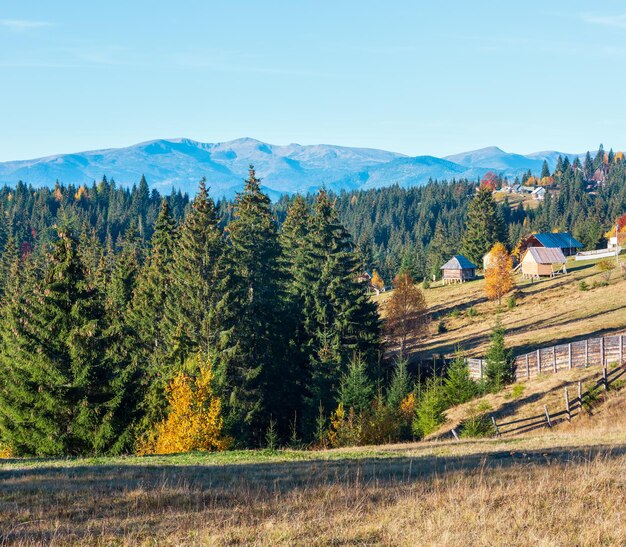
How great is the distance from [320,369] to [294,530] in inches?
1405

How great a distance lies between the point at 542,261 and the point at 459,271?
15.7 meters

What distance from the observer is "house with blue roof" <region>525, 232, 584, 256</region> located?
91188 mm

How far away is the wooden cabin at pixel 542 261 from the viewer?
85625 mm

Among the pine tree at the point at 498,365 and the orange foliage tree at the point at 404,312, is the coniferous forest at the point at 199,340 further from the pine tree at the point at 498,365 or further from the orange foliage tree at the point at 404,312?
the orange foliage tree at the point at 404,312

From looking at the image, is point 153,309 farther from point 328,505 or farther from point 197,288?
point 328,505

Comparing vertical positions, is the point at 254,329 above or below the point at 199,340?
above

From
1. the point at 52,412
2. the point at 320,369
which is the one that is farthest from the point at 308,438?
the point at 52,412

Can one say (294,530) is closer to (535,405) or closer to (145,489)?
(145,489)

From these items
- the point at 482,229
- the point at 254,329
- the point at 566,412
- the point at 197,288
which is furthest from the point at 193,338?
the point at 482,229

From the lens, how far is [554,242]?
3708 inches

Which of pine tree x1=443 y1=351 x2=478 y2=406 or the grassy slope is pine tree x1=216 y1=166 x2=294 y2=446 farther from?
the grassy slope

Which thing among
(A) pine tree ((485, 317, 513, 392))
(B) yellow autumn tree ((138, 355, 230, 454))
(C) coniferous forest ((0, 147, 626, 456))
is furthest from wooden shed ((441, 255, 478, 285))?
(B) yellow autumn tree ((138, 355, 230, 454))

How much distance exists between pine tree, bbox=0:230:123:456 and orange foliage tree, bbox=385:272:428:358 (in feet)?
103

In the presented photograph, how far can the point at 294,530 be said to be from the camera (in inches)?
320
